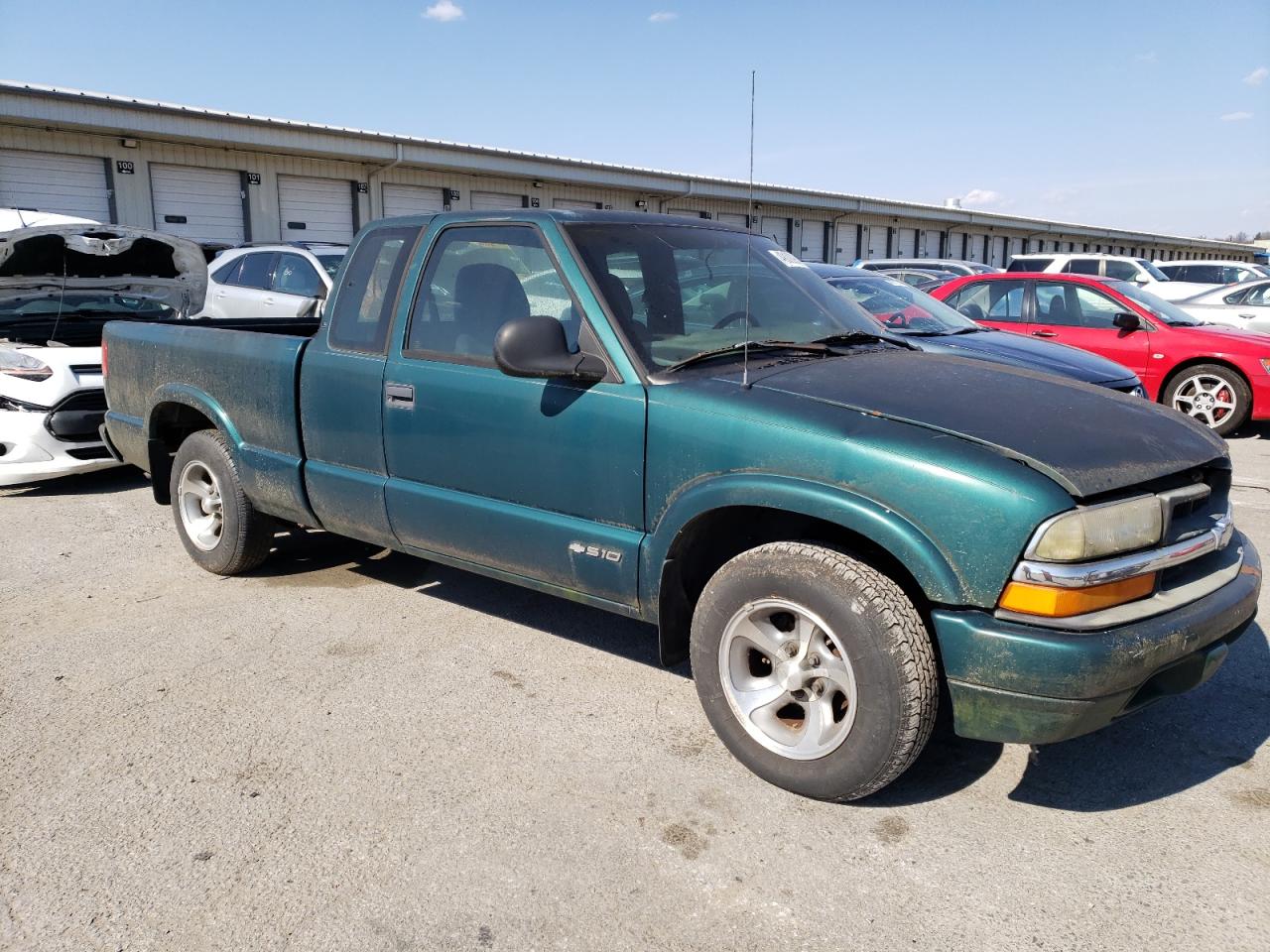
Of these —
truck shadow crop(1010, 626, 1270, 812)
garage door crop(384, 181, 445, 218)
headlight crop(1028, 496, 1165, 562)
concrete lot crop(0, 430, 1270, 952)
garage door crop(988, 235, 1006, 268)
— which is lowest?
concrete lot crop(0, 430, 1270, 952)

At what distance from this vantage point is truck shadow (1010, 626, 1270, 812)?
3.08 m

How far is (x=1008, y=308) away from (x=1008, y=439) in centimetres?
793

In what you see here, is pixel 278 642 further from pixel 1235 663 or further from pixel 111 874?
pixel 1235 663

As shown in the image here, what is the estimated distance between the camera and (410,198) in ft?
78.9

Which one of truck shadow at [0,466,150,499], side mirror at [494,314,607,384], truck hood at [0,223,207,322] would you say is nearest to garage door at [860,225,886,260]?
truck hood at [0,223,207,322]

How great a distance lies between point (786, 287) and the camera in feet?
13.5

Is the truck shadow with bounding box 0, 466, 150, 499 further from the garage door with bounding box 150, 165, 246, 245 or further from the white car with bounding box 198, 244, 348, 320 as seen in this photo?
the garage door with bounding box 150, 165, 246, 245

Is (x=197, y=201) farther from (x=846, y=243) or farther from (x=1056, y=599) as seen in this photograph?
(x=846, y=243)

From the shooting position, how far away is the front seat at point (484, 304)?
12.5 feet

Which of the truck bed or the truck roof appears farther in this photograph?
the truck bed

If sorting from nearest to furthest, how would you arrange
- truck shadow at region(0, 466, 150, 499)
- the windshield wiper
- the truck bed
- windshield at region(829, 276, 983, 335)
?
the windshield wiper
the truck bed
truck shadow at region(0, 466, 150, 499)
windshield at region(829, 276, 983, 335)

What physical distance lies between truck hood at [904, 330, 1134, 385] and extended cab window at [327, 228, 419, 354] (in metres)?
4.05

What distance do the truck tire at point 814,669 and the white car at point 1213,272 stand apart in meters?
21.1

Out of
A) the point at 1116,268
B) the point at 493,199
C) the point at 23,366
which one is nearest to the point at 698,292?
the point at 23,366
